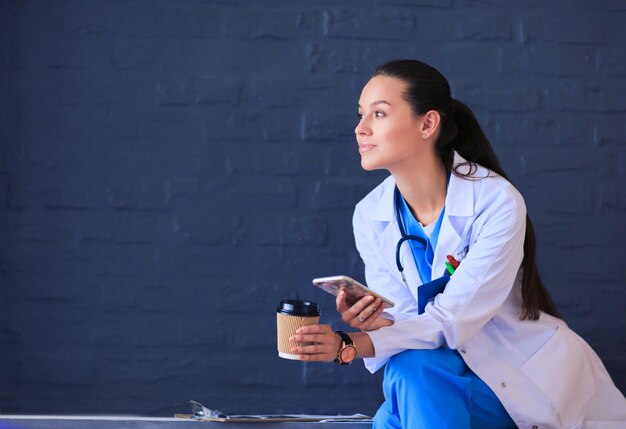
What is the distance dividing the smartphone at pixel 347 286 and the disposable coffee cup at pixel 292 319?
0.06 meters

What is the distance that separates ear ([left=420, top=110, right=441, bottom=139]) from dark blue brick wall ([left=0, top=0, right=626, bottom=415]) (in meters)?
0.66

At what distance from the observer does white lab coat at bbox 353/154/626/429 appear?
7.00ft

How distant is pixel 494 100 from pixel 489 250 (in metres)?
0.99

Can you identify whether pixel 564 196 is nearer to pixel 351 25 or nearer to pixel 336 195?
pixel 336 195

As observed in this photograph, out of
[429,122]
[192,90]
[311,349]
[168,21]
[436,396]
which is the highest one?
[168,21]

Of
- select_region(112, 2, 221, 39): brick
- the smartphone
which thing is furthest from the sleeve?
select_region(112, 2, 221, 39): brick

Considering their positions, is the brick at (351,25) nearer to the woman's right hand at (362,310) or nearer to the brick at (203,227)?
the brick at (203,227)

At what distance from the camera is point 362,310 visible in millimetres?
2053

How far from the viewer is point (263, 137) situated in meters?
2.99

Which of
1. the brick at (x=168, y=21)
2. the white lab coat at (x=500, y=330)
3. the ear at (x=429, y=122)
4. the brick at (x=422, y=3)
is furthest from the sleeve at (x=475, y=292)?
the brick at (x=168, y=21)

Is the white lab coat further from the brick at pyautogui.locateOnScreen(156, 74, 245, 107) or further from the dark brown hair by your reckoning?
the brick at pyautogui.locateOnScreen(156, 74, 245, 107)

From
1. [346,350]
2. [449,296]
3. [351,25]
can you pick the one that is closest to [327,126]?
[351,25]

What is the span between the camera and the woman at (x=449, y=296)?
2.07m

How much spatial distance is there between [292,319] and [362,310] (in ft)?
0.60
